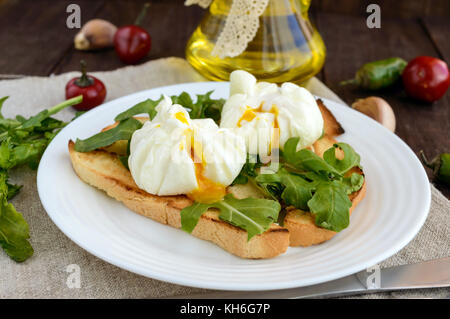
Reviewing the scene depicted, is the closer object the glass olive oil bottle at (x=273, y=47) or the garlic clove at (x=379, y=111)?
the garlic clove at (x=379, y=111)

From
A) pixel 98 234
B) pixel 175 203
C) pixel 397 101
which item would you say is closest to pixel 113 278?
pixel 98 234

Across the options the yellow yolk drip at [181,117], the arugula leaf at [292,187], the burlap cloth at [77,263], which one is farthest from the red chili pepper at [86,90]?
the arugula leaf at [292,187]

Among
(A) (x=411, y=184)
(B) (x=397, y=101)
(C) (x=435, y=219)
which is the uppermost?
(A) (x=411, y=184)

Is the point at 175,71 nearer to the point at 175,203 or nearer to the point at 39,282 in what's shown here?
the point at 175,203

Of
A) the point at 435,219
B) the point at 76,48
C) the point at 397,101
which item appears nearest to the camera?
the point at 435,219

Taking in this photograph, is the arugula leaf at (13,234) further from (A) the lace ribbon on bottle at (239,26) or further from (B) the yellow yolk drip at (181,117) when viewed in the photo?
(A) the lace ribbon on bottle at (239,26)

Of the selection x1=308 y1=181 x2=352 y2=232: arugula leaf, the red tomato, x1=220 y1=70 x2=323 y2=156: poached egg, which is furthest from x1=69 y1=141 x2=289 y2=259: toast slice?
the red tomato

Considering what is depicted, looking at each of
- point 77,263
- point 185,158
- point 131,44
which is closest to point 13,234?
point 77,263
